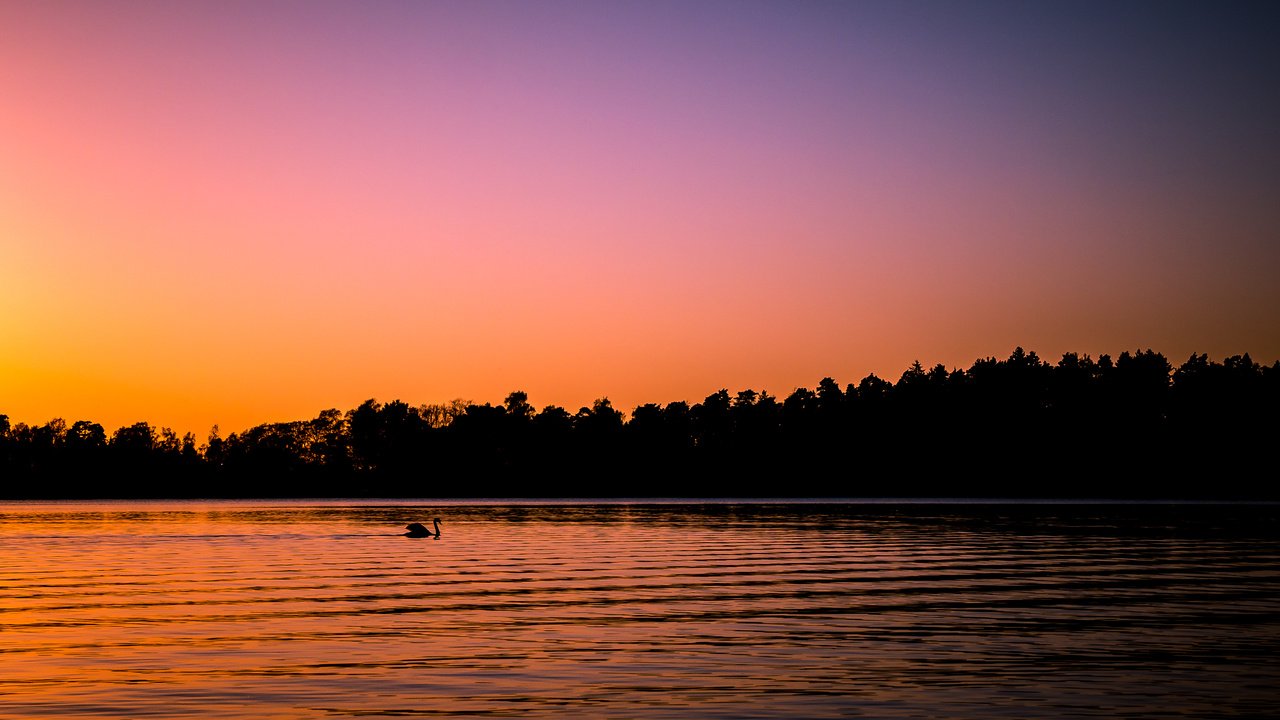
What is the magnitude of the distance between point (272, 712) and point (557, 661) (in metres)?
6.48

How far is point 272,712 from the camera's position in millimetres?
19750

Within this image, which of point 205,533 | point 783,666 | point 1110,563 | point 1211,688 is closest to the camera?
point 1211,688

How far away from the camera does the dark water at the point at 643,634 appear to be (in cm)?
2084

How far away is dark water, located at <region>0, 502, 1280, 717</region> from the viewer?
68.4 ft

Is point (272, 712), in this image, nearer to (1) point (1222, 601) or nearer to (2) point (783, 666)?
(2) point (783, 666)

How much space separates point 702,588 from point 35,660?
20268 millimetres

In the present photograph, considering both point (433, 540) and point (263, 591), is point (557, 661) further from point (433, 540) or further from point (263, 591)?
point (433, 540)

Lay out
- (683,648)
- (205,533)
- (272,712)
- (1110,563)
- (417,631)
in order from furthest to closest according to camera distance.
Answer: (205,533) → (1110,563) → (417,631) → (683,648) → (272,712)

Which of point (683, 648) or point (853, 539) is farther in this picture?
point (853, 539)

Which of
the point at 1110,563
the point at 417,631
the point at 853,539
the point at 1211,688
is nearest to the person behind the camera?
the point at 1211,688

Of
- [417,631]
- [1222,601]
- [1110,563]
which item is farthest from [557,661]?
[1110,563]

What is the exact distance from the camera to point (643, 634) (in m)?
28.7

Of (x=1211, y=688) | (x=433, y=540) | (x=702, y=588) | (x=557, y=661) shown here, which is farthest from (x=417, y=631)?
(x=433, y=540)

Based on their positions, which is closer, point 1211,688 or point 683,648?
point 1211,688
